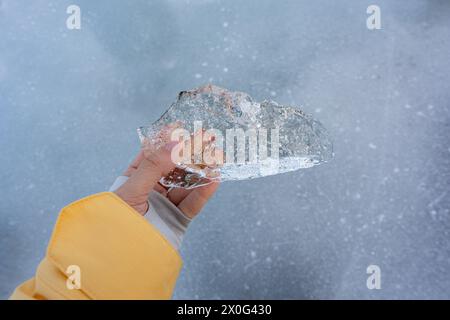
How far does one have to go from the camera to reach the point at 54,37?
0.84m

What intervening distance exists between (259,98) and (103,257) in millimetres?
477

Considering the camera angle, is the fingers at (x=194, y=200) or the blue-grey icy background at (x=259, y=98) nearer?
the fingers at (x=194, y=200)

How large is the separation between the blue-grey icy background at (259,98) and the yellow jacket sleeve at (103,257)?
0.37m

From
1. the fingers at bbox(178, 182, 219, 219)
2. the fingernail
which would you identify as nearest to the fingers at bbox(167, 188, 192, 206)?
the fingers at bbox(178, 182, 219, 219)

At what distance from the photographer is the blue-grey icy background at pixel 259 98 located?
714mm

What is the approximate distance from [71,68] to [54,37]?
0.25 feet

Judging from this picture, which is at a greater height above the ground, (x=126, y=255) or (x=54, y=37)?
(x=54, y=37)

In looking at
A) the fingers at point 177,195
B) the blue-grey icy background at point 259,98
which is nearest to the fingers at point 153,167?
the fingers at point 177,195

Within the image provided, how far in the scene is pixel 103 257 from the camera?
360 millimetres

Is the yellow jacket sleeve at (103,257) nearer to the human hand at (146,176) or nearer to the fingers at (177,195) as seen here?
the human hand at (146,176)

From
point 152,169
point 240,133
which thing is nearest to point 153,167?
point 152,169

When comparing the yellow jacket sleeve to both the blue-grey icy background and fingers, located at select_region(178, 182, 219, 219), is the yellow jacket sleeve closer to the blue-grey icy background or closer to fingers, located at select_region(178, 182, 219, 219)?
fingers, located at select_region(178, 182, 219, 219)
